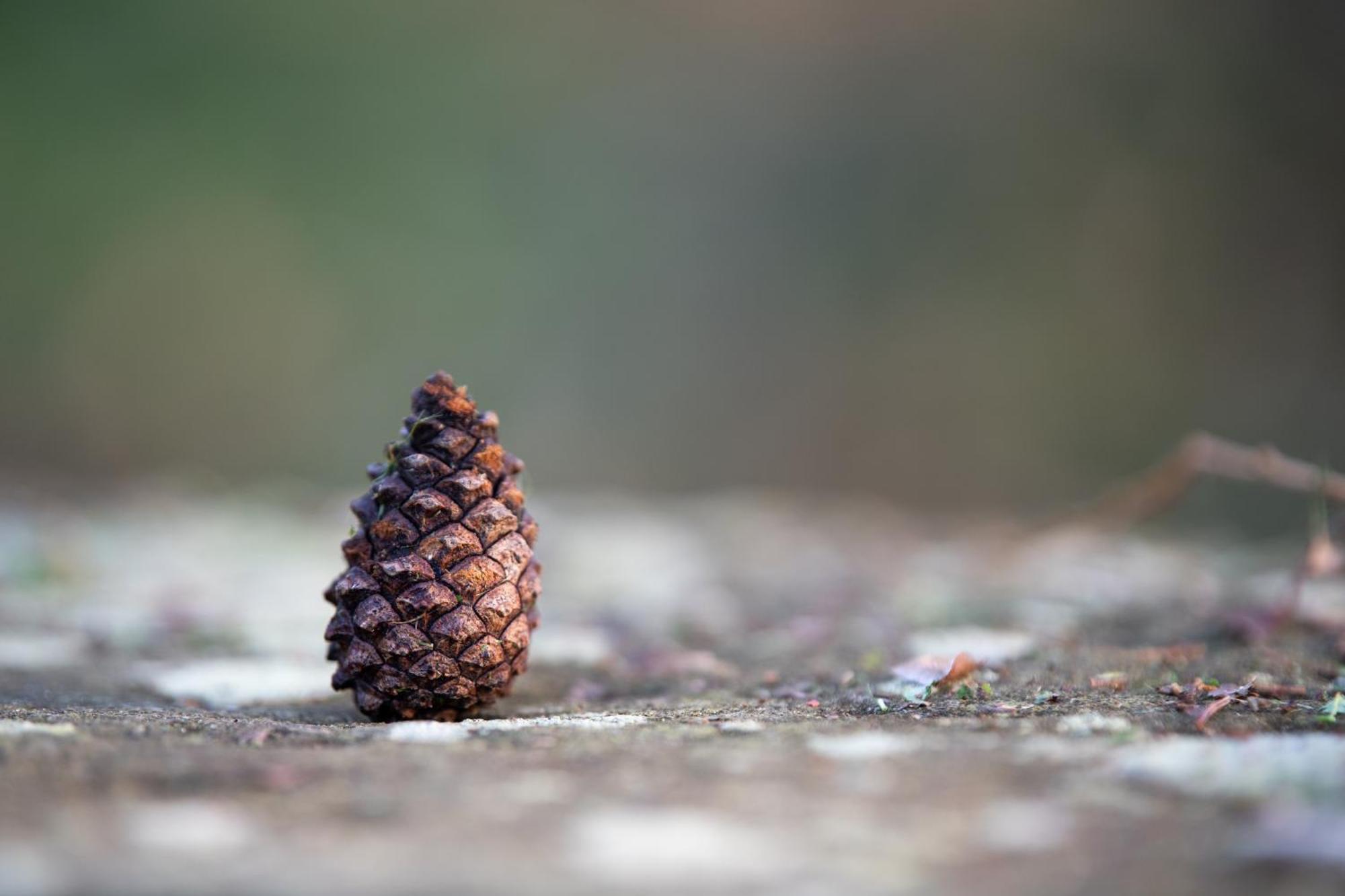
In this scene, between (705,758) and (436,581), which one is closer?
(705,758)

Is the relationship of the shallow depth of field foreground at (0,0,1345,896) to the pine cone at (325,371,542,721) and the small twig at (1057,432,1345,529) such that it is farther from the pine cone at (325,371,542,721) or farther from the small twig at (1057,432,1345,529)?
the pine cone at (325,371,542,721)

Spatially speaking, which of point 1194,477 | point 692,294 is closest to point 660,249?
point 692,294

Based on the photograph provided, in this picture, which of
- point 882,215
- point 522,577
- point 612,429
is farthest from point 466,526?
point 882,215

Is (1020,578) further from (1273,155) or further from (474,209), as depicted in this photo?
(474,209)

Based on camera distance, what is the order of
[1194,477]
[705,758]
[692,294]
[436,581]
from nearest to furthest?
[705,758] → [436,581] → [1194,477] → [692,294]

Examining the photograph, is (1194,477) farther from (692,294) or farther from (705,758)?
(692,294)
